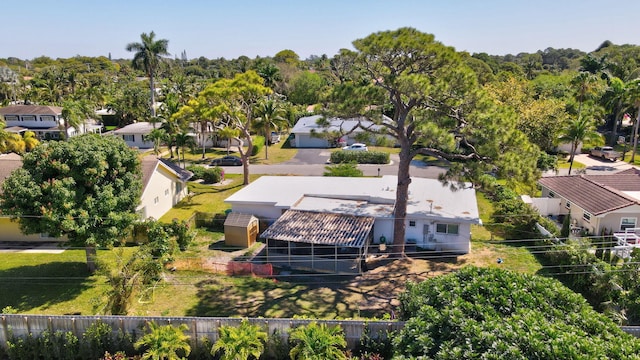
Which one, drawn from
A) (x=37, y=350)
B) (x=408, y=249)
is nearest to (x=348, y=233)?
(x=408, y=249)

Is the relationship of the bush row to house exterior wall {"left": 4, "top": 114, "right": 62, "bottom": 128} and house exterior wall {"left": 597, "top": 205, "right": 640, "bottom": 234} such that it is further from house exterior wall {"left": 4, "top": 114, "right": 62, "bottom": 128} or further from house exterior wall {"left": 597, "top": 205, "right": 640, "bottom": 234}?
house exterior wall {"left": 4, "top": 114, "right": 62, "bottom": 128}

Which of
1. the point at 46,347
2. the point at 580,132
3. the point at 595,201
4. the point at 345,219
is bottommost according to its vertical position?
the point at 46,347

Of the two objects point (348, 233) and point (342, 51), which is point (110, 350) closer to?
point (348, 233)

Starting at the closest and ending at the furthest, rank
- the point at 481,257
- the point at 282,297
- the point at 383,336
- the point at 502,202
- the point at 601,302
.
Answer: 1. the point at 383,336
2. the point at 601,302
3. the point at 282,297
4. the point at 481,257
5. the point at 502,202

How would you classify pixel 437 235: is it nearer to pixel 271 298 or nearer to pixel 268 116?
pixel 271 298

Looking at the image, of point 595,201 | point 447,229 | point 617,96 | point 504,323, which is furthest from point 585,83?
point 504,323

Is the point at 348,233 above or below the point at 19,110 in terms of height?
below
